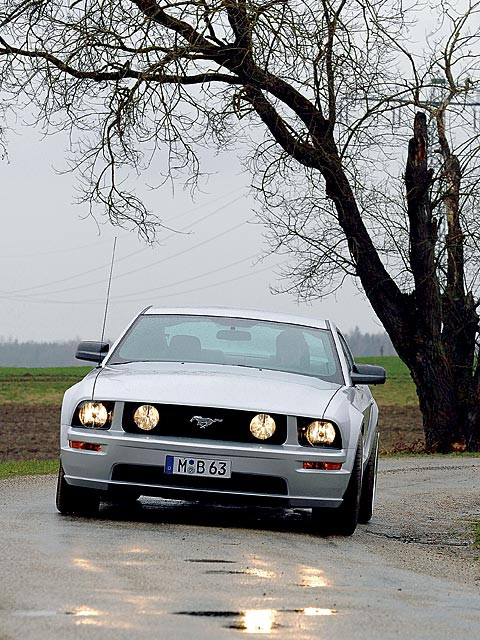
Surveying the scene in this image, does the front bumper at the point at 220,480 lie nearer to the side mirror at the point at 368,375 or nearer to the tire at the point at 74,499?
the tire at the point at 74,499

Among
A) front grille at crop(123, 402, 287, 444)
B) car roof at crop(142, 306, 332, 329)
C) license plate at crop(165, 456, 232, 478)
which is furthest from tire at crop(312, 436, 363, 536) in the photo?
car roof at crop(142, 306, 332, 329)

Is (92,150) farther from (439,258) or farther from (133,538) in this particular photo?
(133,538)

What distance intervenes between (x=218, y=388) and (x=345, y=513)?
1.20 meters

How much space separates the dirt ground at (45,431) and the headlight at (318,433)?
53.7ft

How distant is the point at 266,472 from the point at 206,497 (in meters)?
0.43

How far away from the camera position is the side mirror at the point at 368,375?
991cm

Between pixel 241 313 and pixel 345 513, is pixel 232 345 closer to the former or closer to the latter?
pixel 241 313

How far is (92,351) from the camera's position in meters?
10.0

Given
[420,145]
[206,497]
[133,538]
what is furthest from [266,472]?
[420,145]

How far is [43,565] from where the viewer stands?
6.54 meters

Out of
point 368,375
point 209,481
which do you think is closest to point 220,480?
point 209,481

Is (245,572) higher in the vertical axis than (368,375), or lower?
lower

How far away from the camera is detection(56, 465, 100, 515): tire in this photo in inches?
357

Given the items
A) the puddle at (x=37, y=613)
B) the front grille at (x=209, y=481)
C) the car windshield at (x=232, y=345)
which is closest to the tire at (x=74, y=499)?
the front grille at (x=209, y=481)
